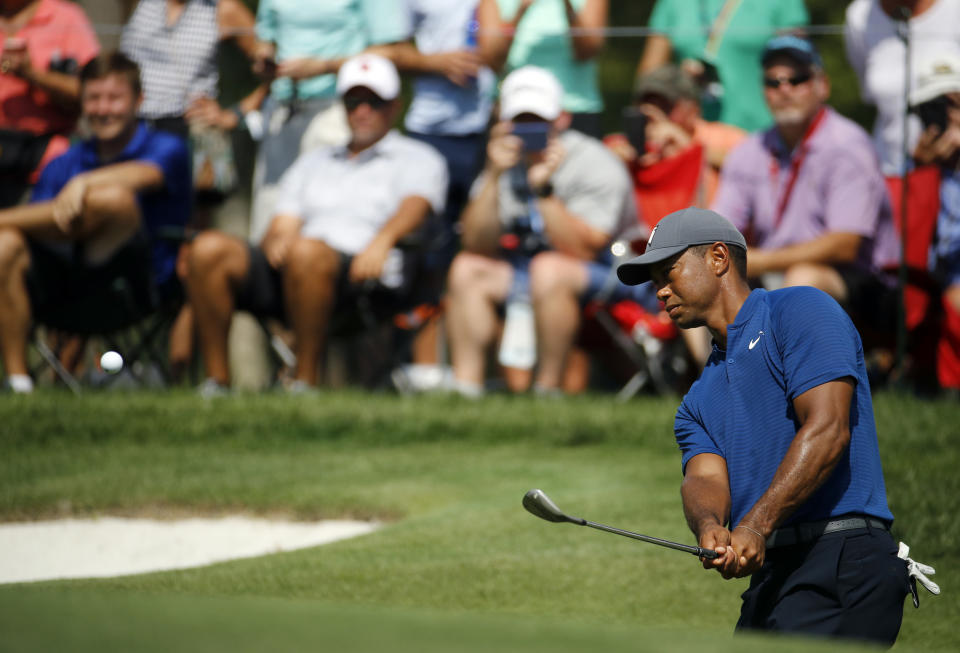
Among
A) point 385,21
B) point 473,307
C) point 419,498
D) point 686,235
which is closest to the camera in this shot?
point 686,235

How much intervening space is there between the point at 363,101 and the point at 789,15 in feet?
9.29

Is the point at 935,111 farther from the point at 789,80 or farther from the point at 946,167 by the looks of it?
the point at 789,80

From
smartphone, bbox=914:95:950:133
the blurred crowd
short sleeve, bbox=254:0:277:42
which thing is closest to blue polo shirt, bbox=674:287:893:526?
the blurred crowd

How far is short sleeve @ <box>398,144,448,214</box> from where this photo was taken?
945 centimetres

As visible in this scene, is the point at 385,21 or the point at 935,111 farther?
Answer: the point at 385,21

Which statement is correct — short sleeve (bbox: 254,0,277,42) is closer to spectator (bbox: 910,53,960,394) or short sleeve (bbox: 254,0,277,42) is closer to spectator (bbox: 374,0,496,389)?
spectator (bbox: 374,0,496,389)

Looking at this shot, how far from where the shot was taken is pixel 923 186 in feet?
28.5

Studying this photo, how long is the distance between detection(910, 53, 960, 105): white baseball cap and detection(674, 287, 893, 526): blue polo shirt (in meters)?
5.02

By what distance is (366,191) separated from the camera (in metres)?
9.48

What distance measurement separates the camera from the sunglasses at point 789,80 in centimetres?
866

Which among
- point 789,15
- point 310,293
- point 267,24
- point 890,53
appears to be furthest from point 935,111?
point 267,24

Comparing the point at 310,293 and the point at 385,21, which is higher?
the point at 385,21

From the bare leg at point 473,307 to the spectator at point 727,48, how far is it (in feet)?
5.72

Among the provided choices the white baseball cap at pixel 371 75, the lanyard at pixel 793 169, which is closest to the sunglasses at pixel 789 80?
the lanyard at pixel 793 169
